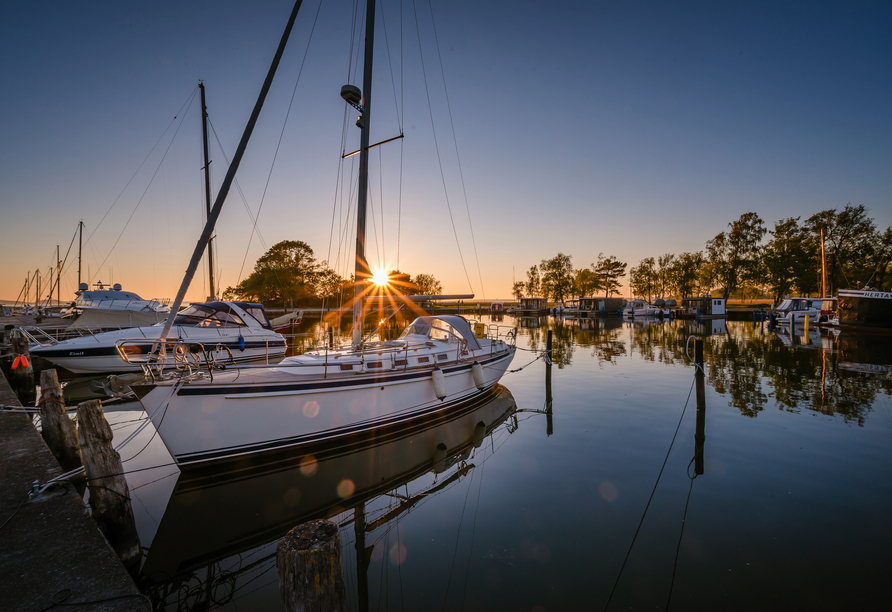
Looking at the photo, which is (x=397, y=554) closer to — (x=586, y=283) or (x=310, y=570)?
(x=310, y=570)

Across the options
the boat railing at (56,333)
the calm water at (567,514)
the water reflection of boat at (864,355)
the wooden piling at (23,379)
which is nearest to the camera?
the calm water at (567,514)

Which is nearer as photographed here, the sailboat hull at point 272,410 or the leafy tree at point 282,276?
the sailboat hull at point 272,410

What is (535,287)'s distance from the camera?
93000 millimetres

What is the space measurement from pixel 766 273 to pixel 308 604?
7578 centimetres

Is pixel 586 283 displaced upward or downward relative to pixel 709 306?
upward

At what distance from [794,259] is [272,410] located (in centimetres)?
Result: 7153

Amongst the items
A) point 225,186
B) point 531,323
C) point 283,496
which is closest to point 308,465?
point 283,496

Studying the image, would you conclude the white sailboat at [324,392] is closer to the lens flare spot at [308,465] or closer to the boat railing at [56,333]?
the lens flare spot at [308,465]

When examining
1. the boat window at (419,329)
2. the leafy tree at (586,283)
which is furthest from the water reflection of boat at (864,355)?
the leafy tree at (586,283)

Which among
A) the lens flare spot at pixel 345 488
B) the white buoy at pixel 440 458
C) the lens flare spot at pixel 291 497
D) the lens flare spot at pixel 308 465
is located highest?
the lens flare spot at pixel 308 465

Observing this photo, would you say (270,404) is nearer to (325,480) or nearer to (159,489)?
(325,480)

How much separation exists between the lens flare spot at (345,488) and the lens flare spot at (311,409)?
1.42 m

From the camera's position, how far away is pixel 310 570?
7.82 feet

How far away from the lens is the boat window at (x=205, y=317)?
15.2m
